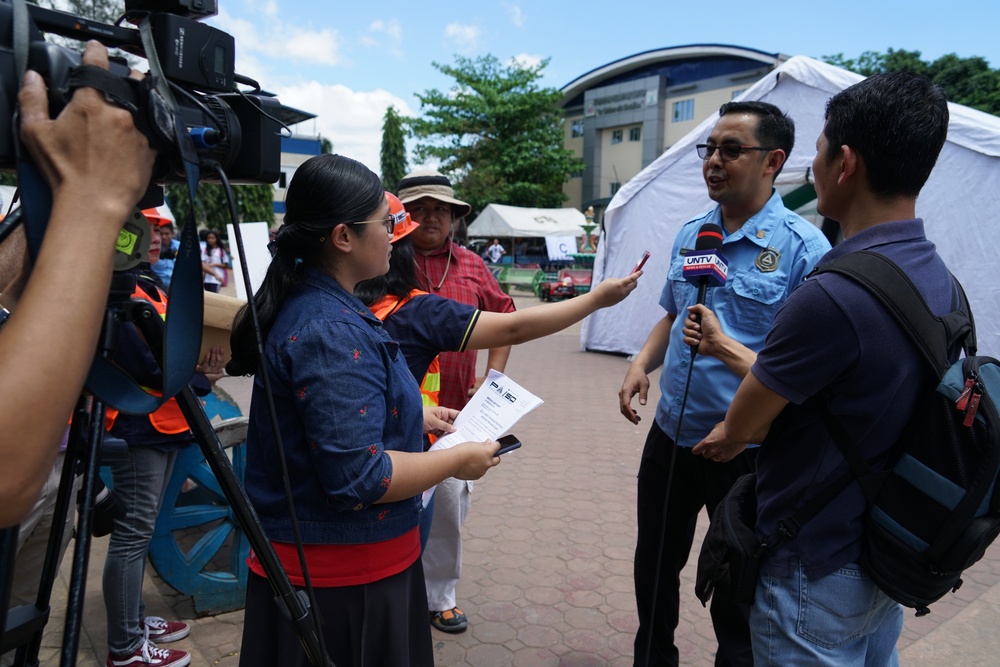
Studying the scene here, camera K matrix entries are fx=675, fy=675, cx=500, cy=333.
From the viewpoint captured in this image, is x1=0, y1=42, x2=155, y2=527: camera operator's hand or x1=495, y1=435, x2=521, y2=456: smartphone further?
x1=495, y1=435, x2=521, y2=456: smartphone

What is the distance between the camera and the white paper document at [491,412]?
1.99 m

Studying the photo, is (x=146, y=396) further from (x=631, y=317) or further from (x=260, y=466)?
(x=631, y=317)

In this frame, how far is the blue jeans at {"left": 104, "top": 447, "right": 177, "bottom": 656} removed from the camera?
8.78 ft

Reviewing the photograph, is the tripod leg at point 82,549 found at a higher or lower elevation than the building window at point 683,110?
lower

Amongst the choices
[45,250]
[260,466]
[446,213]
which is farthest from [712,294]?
[45,250]

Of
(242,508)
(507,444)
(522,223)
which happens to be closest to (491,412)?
(507,444)

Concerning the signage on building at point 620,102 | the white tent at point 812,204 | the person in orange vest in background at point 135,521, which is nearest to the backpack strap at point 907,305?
the person in orange vest in background at point 135,521

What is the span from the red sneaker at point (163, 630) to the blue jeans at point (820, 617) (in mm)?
2523

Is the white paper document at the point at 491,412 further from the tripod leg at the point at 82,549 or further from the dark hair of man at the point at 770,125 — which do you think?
the dark hair of man at the point at 770,125

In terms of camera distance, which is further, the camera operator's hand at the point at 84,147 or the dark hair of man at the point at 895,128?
the dark hair of man at the point at 895,128

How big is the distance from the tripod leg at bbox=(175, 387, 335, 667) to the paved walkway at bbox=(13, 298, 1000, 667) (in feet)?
6.36

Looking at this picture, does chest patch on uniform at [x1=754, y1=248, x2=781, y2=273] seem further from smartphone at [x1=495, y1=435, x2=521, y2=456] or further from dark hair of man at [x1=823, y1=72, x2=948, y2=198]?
smartphone at [x1=495, y1=435, x2=521, y2=456]

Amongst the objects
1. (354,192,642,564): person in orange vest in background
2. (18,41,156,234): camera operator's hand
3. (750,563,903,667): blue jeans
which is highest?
(18,41,156,234): camera operator's hand

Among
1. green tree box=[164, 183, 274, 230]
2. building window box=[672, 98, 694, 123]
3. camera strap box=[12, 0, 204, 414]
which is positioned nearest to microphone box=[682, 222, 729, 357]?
camera strap box=[12, 0, 204, 414]
